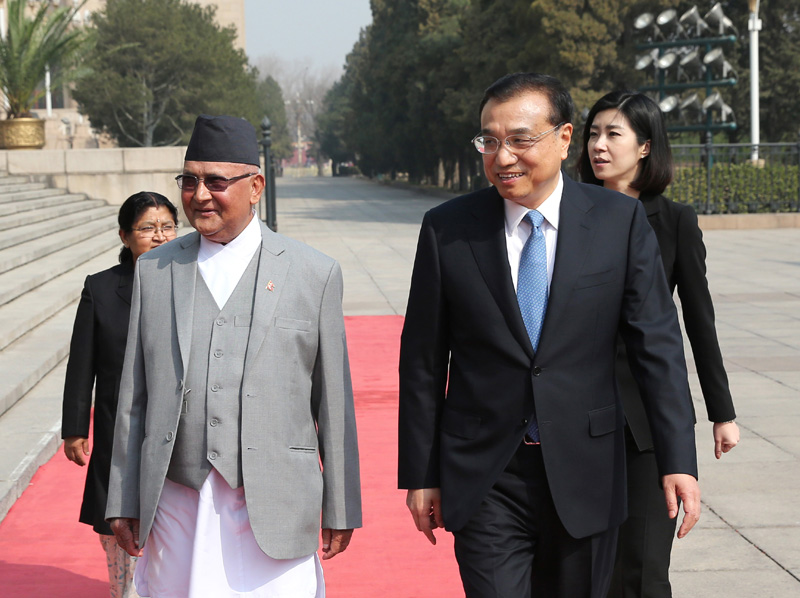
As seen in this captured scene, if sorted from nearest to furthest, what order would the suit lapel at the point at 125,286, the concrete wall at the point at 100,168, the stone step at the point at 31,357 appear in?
1. the suit lapel at the point at 125,286
2. the stone step at the point at 31,357
3. the concrete wall at the point at 100,168

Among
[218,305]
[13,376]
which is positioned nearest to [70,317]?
[13,376]

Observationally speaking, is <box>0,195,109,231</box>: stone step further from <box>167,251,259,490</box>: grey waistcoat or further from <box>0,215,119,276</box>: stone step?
<box>167,251,259,490</box>: grey waistcoat

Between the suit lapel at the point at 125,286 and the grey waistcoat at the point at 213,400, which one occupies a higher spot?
the suit lapel at the point at 125,286

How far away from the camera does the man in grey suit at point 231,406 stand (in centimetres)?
287

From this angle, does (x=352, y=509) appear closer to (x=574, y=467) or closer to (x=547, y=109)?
(x=574, y=467)

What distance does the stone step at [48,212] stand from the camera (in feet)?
52.0

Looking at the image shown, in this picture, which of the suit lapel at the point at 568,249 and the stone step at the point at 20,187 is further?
the stone step at the point at 20,187

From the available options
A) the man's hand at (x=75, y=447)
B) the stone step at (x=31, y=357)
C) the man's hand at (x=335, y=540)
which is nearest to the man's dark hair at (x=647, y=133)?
the man's hand at (x=335, y=540)

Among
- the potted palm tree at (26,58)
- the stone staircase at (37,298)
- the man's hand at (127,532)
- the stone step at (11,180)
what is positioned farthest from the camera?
the potted palm tree at (26,58)

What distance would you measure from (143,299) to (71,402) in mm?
1038

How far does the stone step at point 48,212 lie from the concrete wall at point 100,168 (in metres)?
0.49

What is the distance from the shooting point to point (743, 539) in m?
4.99

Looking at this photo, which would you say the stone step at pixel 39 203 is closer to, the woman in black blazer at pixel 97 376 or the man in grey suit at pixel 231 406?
the woman in black blazer at pixel 97 376

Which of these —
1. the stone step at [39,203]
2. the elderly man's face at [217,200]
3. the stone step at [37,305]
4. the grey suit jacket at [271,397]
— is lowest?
the stone step at [37,305]
